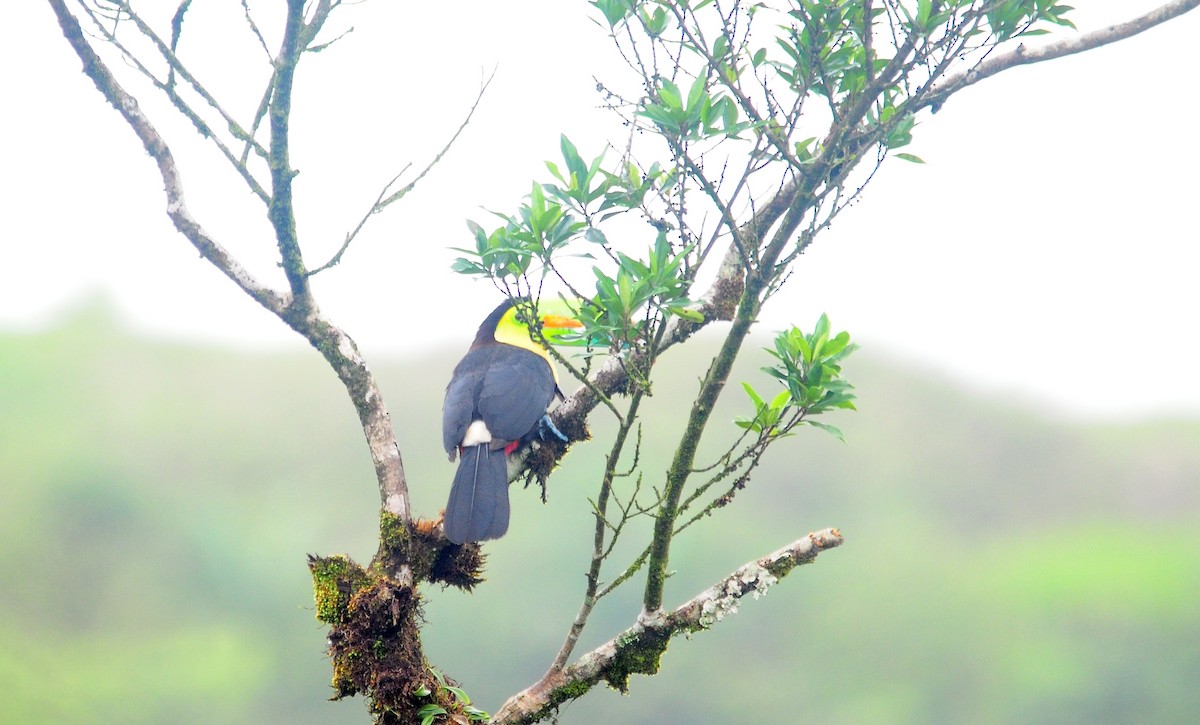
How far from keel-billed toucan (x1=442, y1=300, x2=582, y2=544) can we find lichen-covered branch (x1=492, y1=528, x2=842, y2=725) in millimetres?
505

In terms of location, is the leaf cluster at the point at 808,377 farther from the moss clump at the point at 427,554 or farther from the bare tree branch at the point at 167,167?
the bare tree branch at the point at 167,167

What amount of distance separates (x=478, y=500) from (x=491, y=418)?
533 millimetres

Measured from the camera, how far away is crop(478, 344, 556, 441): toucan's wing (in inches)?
147

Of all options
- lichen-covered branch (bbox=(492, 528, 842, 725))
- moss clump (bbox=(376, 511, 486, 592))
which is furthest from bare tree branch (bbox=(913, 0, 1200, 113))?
moss clump (bbox=(376, 511, 486, 592))

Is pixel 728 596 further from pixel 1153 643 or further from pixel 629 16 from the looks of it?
pixel 1153 643

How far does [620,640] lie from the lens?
2.84 meters

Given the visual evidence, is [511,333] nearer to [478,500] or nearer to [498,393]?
[498,393]

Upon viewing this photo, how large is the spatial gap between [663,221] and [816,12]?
607mm

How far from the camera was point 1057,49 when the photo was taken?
9.73 feet

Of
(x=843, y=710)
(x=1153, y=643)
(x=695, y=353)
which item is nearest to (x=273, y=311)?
(x=695, y=353)

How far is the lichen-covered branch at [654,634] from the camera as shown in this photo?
2.78 meters

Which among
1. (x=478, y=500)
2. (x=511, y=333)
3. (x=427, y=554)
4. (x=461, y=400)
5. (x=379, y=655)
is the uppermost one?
(x=511, y=333)

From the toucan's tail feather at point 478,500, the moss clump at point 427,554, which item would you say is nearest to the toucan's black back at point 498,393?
the toucan's tail feather at point 478,500

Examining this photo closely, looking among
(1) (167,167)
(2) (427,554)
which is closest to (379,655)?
(2) (427,554)
